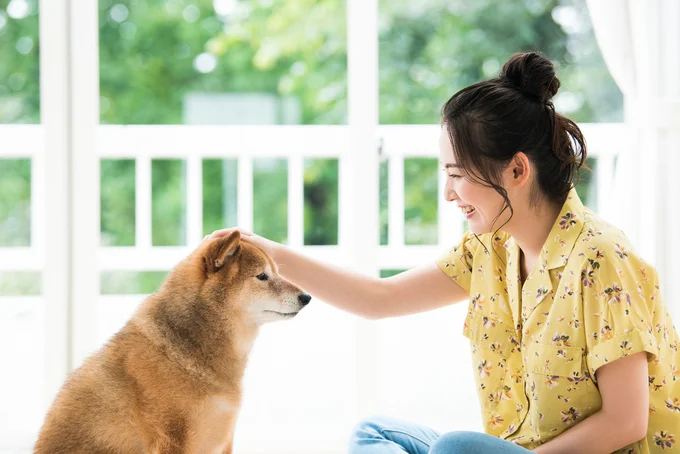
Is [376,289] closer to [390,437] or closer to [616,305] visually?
[390,437]

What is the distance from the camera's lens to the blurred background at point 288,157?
7.48ft

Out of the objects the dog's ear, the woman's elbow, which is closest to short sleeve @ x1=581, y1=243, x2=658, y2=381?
the woman's elbow

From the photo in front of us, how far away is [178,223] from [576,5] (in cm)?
199

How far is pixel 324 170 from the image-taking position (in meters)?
3.21

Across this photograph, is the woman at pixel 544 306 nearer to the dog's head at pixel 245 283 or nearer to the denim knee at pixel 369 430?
the denim knee at pixel 369 430

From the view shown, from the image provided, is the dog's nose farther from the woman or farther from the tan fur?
the woman

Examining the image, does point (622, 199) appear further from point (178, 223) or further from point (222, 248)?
point (178, 223)

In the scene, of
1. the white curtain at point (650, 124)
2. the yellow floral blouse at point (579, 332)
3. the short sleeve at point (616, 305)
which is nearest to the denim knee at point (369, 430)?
the yellow floral blouse at point (579, 332)

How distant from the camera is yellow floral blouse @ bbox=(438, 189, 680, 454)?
4.09 feet

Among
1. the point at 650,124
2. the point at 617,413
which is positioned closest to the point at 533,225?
the point at 617,413

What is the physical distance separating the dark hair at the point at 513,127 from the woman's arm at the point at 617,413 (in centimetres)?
37

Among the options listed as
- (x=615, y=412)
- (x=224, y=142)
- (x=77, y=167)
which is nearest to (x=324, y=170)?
(x=224, y=142)

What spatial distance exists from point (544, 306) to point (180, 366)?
0.75 meters

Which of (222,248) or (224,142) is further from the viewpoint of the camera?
(224,142)
